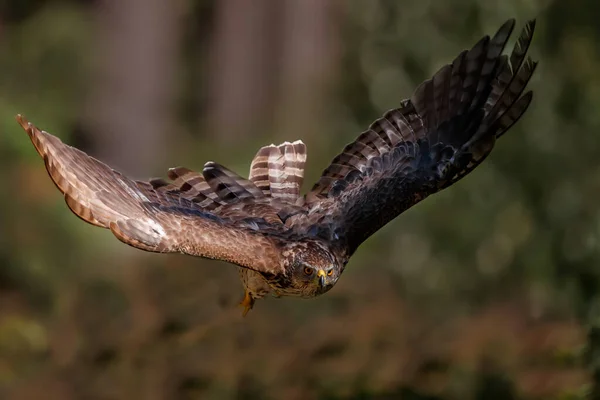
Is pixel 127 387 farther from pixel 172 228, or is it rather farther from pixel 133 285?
pixel 172 228

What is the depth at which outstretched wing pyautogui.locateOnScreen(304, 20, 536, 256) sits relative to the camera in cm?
678

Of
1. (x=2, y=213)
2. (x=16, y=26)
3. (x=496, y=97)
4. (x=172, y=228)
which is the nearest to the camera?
(x=172, y=228)

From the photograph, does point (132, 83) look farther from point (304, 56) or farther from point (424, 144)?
point (424, 144)

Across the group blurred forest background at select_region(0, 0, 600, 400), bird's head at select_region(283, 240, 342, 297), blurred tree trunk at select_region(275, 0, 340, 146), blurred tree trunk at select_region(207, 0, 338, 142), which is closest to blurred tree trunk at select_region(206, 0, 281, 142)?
blurred tree trunk at select_region(207, 0, 338, 142)

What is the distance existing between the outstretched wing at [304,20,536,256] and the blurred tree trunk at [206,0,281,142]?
40.1ft

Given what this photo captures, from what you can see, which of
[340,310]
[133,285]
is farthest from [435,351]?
[133,285]

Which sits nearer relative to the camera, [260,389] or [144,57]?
[260,389]

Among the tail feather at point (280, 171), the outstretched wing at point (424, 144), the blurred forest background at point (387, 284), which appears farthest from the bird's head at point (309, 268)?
the blurred forest background at point (387, 284)

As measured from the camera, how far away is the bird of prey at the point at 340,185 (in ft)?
20.3

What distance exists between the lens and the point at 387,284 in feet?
37.3

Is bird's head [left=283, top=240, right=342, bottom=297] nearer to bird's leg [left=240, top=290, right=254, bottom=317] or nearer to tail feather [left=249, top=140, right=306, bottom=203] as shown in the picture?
bird's leg [left=240, top=290, right=254, bottom=317]

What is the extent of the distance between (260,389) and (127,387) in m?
0.94

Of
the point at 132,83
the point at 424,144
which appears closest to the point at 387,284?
the point at 424,144

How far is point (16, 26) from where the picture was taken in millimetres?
19922
